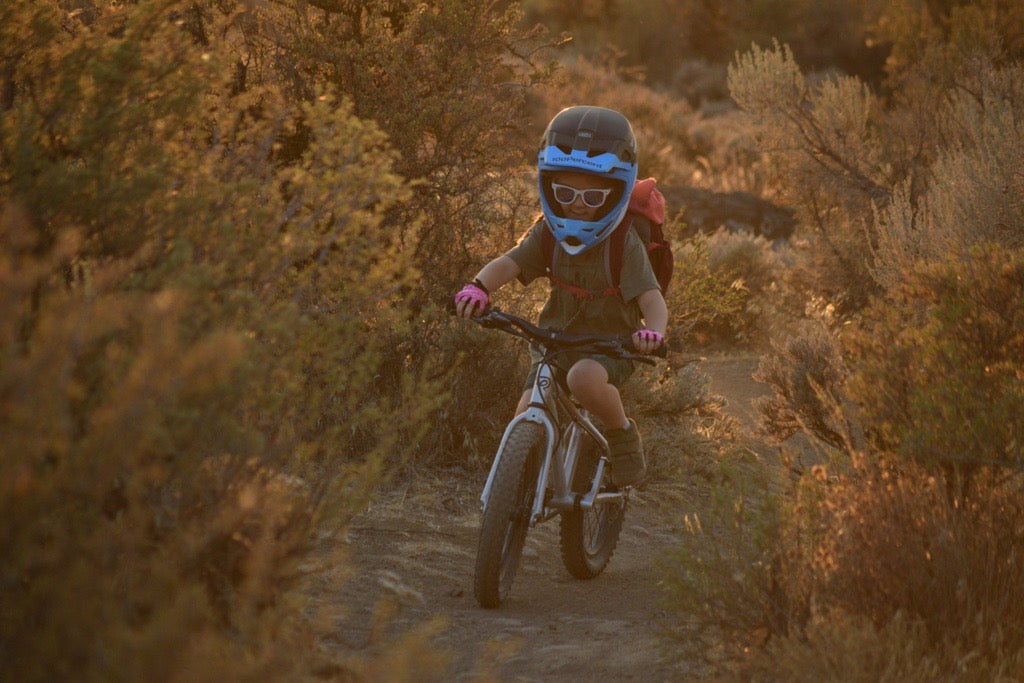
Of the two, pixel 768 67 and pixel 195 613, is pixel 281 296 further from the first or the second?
pixel 768 67

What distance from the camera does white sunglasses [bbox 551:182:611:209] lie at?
4.78 meters

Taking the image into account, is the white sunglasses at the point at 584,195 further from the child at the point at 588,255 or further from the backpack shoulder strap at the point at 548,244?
the backpack shoulder strap at the point at 548,244

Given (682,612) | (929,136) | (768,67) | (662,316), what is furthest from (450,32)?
(929,136)

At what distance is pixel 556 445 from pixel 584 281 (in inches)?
30.4

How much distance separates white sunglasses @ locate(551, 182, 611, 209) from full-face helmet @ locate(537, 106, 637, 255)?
1.0 inches

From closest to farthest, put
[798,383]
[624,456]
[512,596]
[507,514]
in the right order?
1. [507,514]
2. [512,596]
3. [624,456]
4. [798,383]

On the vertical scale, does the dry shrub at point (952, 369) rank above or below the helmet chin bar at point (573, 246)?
below

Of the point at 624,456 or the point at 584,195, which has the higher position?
the point at 584,195

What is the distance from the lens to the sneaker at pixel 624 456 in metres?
5.21

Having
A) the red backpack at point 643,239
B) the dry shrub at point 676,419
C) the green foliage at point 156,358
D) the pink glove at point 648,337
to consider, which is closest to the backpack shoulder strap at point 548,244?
the red backpack at point 643,239

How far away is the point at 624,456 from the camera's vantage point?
5.21m

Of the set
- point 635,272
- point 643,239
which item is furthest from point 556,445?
point 643,239

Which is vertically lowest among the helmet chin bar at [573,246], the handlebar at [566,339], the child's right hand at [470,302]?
the handlebar at [566,339]

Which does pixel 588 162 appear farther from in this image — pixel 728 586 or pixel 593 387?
pixel 728 586
